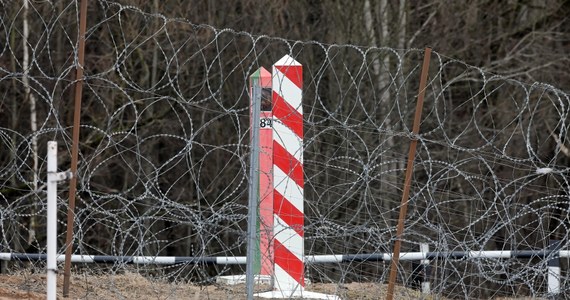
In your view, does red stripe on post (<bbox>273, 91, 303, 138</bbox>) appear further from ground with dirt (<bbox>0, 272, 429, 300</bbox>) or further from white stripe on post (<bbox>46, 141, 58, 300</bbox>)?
white stripe on post (<bbox>46, 141, 58, 300</bbox>)

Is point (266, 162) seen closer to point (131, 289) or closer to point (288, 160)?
point (288, 160)

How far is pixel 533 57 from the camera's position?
21.5m

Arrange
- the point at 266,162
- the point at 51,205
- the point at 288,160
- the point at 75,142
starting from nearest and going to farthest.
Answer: the point at 51,205 < the point at 75,142 < the point at 288,160 < the point at 266,162

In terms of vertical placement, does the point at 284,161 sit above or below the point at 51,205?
above

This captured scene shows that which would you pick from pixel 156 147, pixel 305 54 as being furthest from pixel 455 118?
pixel 156 147

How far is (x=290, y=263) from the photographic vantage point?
325 inches

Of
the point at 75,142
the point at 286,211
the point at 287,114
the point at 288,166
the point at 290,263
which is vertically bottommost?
the point at 290,263

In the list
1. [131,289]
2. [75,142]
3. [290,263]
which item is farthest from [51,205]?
[290,263]

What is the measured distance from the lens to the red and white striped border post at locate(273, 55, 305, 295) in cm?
809

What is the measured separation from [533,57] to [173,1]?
6.80m

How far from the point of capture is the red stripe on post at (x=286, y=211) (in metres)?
8.09

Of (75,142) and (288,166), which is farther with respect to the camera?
(288,166)

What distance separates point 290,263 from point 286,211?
393 millimetres

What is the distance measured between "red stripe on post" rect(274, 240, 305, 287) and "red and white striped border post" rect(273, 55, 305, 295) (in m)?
0.03
